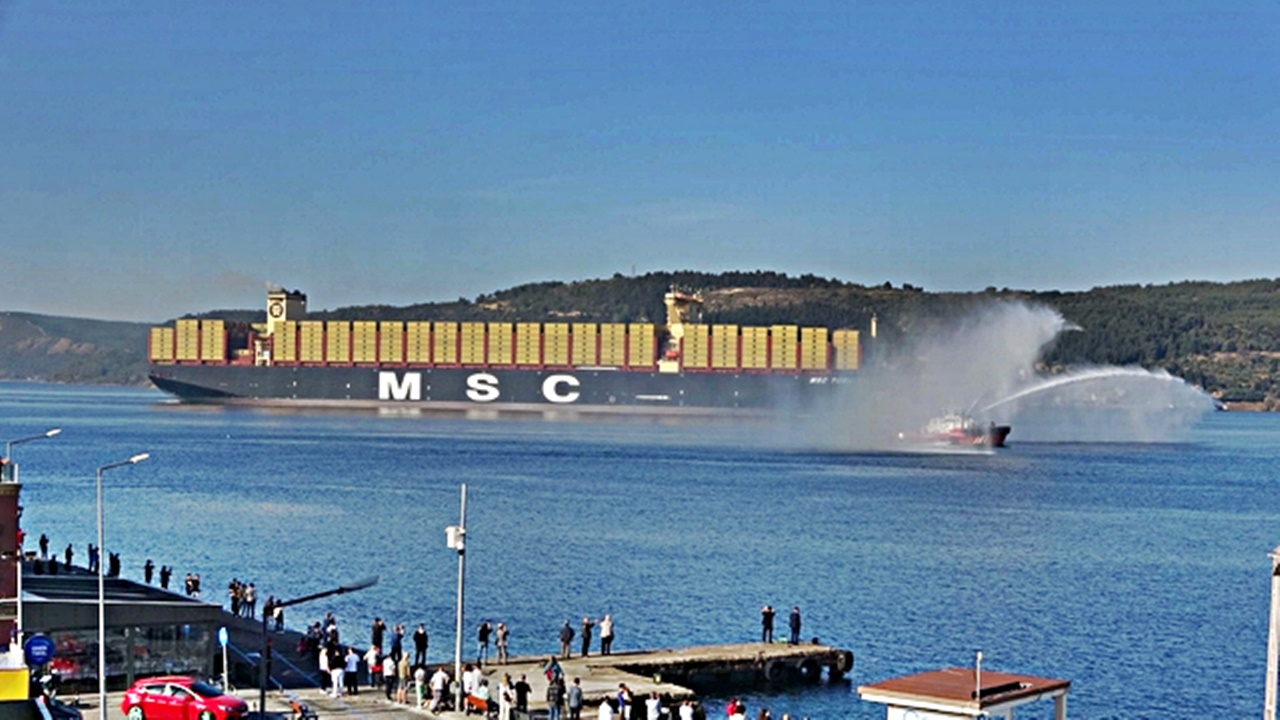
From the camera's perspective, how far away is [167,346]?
18462 centimetres

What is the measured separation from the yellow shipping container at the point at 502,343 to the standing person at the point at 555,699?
15249 cm

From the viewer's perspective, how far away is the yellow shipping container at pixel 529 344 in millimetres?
179875

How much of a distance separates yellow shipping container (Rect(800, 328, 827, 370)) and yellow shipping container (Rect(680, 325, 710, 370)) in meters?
9.55

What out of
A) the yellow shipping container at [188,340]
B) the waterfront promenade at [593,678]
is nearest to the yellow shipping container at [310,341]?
the yellow shipping container at [188,340]

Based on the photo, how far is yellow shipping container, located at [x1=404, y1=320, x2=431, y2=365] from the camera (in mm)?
183250

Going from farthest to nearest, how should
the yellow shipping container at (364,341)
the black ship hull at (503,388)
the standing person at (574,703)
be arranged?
the yellow shipping container at (364,341) → the black ship hull at (503,388) → the standing person at (574,703)

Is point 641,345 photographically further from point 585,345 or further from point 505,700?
point 505,700

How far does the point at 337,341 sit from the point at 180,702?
524ft

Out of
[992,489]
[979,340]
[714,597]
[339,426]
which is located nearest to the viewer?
[714,597]

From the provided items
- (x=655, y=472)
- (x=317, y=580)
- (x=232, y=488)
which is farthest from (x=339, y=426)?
(x=317, y=580)

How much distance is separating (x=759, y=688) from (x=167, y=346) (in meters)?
158

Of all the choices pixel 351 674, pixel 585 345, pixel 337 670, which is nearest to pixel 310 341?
pixel 585 345

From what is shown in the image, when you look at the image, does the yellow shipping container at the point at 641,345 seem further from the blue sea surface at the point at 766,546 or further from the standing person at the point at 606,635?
the standing person at the point at 606,635

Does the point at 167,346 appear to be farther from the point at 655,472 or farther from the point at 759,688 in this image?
the point at 759,688
